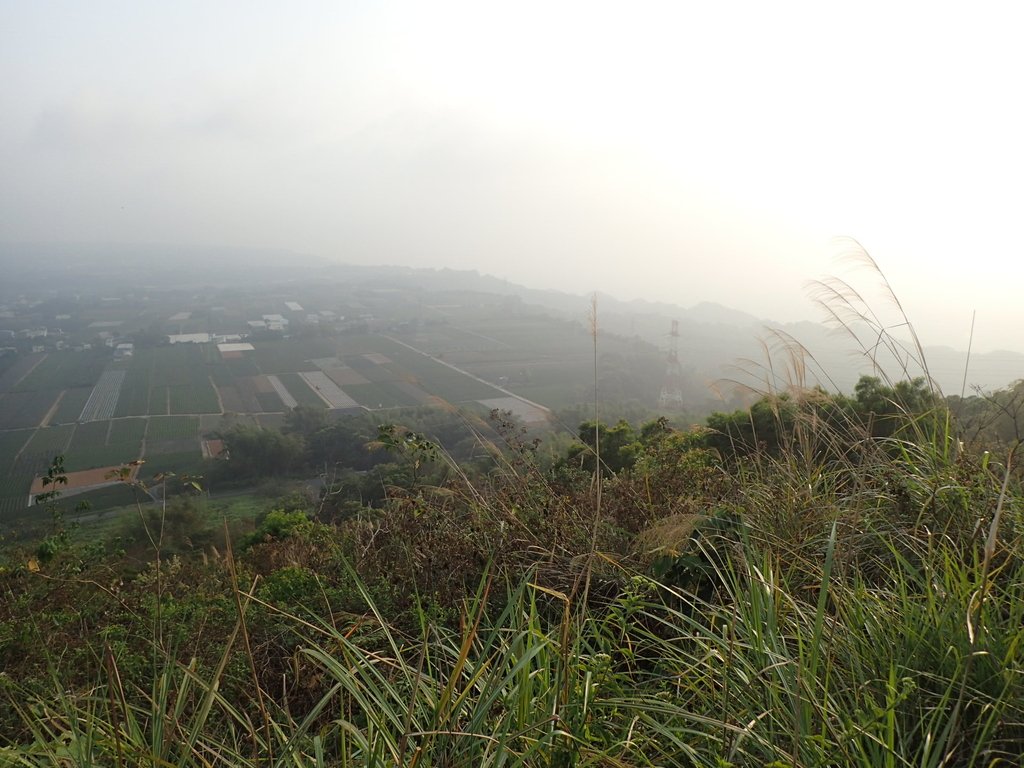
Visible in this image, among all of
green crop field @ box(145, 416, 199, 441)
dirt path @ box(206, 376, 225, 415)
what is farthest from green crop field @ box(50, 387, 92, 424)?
dirt path @ box(206, 376, 225, 415)

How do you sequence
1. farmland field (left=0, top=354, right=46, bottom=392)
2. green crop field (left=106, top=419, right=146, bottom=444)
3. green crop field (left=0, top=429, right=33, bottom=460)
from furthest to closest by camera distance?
farmland field (left=0, top=354, right=46, bottom=392) → green crop field (left=106, top=419, right=146, bottom=444) → green crop field (left=0, top=429, right=33, bottom=460)

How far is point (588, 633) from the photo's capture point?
6.61ft

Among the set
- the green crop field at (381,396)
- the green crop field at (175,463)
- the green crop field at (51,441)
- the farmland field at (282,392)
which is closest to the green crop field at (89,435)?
the green crop field at (51,441)

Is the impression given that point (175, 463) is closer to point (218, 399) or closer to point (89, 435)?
point (89, 435)

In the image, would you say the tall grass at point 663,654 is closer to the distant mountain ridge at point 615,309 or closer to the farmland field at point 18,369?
the distant mountain ridge at point 615,309

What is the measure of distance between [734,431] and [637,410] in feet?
27.4

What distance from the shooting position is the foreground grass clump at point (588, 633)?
1.25 meters

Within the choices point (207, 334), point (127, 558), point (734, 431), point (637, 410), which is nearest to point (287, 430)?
point (637, 410)

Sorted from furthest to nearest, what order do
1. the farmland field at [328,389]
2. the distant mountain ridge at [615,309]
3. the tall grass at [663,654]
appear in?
the farmland field at [328,389]
the distant mountain ridge at [615,309]
the tall grass at [663,654]

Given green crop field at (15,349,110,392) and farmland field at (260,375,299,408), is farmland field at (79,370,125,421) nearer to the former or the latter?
green crop field at (15,349,110,392)

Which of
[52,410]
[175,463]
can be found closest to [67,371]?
[52,410]

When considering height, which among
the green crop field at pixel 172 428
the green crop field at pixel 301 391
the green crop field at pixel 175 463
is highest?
the green crop field at pixel 301 391

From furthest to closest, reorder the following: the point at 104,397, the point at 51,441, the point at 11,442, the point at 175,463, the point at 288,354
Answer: the point at 288,354 < the point at 104,397 < the point at 51,441 < the point at 11,442 < the point at 175,463

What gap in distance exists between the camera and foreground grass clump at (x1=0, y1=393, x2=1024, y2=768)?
125cm
